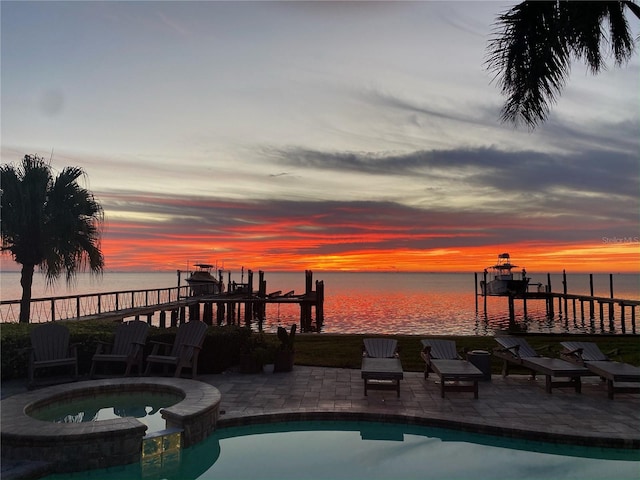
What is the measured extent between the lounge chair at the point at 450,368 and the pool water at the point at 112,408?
4.44m

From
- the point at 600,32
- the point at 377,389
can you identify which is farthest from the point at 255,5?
the point at 377,389

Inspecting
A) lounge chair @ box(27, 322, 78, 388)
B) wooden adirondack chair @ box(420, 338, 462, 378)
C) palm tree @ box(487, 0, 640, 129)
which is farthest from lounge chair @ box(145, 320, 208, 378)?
palm tree @ box(487, 0, 640, 129)

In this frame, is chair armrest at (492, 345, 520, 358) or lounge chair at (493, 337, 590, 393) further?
chair armrest at (492, 345, 520, 358)

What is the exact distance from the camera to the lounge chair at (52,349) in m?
8.55

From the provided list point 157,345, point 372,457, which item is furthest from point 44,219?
point 372,457

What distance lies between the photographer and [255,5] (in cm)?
1049

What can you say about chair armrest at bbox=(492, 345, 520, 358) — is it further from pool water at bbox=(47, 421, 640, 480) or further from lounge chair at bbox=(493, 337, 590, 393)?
pool water at bbox=(47, 421, 640, 480)

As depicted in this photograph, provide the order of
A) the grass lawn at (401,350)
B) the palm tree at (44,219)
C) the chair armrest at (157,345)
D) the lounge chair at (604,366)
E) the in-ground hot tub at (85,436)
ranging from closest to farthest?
the in-ground hot tub at (85,436) < the lounge chair at (604,366) < the chair armrest at (157,345) < the grass lawn at (401,350) < the palm tree at (44,219)

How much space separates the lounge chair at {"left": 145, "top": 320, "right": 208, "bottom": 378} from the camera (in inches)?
353

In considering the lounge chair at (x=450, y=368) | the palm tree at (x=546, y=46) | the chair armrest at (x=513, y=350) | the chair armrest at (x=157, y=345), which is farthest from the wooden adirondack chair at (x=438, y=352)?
the chair armrest at (x=157, y=345)

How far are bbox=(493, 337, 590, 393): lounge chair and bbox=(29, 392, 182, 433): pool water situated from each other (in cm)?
643

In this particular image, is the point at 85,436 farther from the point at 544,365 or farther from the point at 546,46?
the point at 546,46

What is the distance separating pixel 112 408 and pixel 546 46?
31.8 ft

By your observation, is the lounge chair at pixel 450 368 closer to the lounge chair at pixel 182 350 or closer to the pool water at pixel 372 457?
the pool water at pixel 372 457
